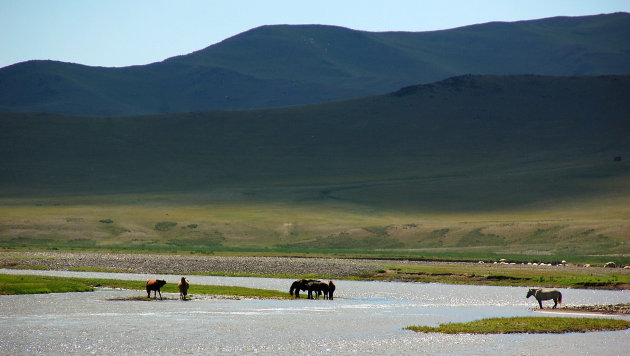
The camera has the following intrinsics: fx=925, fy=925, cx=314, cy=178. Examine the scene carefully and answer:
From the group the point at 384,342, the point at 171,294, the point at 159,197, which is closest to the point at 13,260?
the point at 171,294

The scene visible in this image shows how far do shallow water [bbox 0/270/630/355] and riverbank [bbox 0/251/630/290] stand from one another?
21.7ft

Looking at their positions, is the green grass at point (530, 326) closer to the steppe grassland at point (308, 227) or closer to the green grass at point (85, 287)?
the green grass at point (85, 287)

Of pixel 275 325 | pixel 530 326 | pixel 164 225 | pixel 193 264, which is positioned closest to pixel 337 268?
pixel 193 264

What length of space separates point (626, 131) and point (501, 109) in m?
21.7

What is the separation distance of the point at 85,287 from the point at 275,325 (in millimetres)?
14190

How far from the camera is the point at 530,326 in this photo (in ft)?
95.2

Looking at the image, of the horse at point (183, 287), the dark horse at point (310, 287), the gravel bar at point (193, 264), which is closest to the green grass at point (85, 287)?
the dark horse at point (310, 287)

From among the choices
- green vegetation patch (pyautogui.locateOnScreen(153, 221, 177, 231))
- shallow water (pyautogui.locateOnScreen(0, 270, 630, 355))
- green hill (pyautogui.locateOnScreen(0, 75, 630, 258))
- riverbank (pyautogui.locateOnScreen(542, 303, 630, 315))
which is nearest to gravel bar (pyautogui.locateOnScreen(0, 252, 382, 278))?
green hill (pyautogui.locateOnScreen(0, 75, 630, 258))

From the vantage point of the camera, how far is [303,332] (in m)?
28.2

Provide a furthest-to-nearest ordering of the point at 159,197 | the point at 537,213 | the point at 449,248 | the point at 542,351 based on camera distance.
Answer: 1. the point at 159,197
2. the point at 537,213
3. the point at 449,248
4. the point at 542,351

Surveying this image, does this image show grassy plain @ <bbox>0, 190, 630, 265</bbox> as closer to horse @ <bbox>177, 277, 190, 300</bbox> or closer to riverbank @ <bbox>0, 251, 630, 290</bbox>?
riverbank @ <bbox>0, 251, 630, 290</bbox>

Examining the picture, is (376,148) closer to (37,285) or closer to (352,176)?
(352,176)

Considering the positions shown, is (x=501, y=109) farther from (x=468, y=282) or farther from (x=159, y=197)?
(x=468, y=282)

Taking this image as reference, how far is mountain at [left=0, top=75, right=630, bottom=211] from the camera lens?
113 meters
